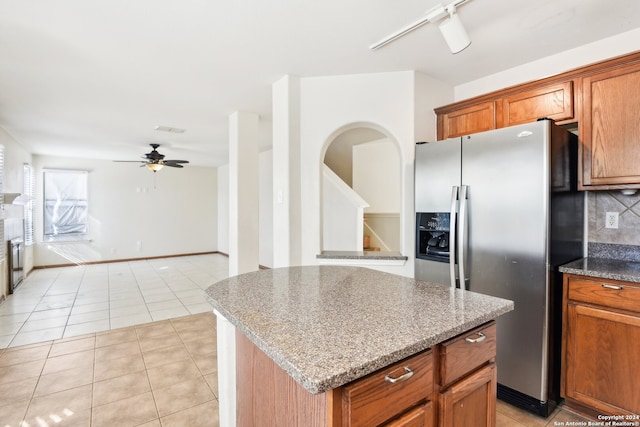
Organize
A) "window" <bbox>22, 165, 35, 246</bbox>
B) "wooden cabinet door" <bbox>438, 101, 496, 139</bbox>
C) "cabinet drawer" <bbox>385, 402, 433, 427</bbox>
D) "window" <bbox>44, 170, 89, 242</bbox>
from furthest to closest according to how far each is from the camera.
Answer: "window" <bbox>44, 170, 89, 242</bbox> < "window" <bbox>22, 165, 35, 246</bbox> < "wooden cabinet door" <bbox>438, 101, 496, 139</bbox> < "cabinet drawer" <bbox>385, 402, 433, 427</bbox>

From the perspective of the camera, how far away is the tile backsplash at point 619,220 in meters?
2.21

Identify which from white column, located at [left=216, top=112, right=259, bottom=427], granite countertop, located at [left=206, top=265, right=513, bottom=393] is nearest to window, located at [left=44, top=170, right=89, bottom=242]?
white column, located at [left=216, top=112, right=259, bottom=427]

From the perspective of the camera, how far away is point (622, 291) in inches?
70.1

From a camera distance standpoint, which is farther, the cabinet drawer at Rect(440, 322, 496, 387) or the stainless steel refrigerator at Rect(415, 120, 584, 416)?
the stainless steel refrigerator at Rect(415, 120, 584, 416)

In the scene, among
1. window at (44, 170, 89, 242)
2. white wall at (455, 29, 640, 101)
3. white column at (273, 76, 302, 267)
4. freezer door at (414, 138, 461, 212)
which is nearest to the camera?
white wall at (455, 29, 640, 101)

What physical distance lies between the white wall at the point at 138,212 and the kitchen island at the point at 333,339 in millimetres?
7335

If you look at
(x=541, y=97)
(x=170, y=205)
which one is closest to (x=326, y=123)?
(x=541, y=97)

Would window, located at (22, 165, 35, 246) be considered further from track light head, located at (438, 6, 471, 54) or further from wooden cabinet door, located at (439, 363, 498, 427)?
wooden cabinet door, located at (439, 363, 498, 427)

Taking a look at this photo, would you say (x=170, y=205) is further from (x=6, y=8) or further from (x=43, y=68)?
(x=6, y=8)

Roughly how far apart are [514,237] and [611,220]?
904 mm

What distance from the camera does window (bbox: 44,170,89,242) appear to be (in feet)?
22.4

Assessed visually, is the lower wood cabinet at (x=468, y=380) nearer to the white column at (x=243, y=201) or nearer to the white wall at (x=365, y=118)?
the white wall at (x=365, y=118)

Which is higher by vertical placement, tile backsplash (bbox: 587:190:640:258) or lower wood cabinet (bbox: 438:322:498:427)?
tile backsplash (bbox: 587:190:640:258)

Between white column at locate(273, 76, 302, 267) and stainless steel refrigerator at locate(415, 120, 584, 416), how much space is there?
120cm
